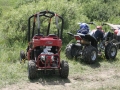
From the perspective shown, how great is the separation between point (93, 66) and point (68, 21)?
468 centimetres

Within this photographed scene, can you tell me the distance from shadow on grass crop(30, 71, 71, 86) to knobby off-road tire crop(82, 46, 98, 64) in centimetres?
197

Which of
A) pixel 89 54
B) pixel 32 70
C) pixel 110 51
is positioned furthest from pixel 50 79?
pixel 110 51

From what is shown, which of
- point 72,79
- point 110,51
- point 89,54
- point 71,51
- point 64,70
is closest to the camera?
point 64,70

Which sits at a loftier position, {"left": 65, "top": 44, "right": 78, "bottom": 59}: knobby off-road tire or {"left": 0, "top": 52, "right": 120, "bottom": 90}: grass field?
{"left": 65, "top": 44, "right": 78, "bottom": 59}: knobby off-road tire

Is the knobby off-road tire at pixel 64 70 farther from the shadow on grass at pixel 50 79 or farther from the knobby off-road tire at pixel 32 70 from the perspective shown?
the knobby off-road tire at pixel 32 70

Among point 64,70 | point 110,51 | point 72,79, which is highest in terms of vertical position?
point 110,51

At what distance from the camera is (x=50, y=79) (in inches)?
335

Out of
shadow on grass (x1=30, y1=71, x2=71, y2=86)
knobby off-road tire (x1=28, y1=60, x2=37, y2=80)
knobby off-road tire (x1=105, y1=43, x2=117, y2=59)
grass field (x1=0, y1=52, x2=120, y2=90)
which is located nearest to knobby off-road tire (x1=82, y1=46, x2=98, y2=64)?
grass field (x1=0, y1=52, x2=120, y2=90)

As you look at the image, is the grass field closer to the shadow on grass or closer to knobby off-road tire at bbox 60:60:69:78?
the shadow on grass

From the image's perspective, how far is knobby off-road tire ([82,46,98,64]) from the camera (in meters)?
10.5

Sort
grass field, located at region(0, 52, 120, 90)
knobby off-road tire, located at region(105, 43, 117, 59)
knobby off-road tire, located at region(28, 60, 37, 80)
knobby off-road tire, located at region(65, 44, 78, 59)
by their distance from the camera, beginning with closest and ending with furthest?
grass field, located at region(0, 52, 120, 90) < knobby off-road tire, located at region(28, 60, 37, 80) < knobby off-road tire, located at region(65, 44, 78, 59) < knobby off-road tire, located at region(105, 43, 117, 59)

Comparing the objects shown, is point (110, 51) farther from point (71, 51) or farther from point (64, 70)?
point (64, 70)

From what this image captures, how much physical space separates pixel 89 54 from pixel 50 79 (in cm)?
248

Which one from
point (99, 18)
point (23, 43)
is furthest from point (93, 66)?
point (99, 18)
